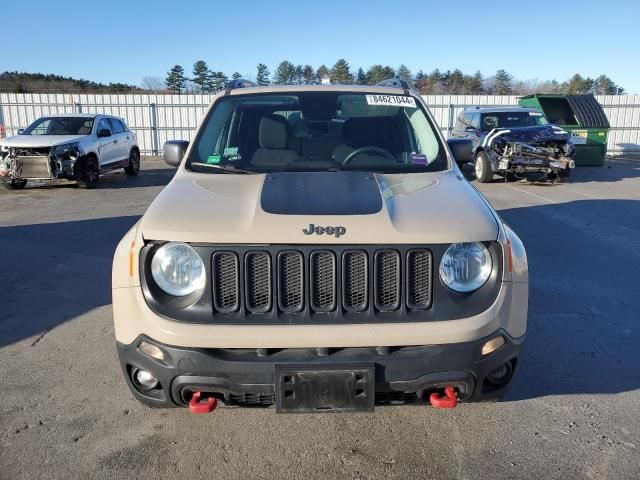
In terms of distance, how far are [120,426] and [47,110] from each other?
2376 centimetres

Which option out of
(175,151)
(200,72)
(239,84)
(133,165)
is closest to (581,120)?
(133,165)

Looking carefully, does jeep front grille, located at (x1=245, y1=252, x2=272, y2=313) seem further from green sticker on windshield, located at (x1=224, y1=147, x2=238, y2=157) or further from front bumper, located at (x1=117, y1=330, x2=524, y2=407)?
green sticker on windshield, located at (x1=224, y1=147, x2=238, y2=157)

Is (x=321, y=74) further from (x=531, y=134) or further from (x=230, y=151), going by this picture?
(x=230, y=151)

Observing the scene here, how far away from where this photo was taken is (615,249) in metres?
6.97

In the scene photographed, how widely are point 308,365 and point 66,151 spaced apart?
11.7 m

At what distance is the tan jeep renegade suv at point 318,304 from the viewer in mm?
2355

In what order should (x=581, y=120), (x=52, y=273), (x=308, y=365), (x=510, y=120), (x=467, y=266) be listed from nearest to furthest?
(x=308, y=365) → (x=467, y=266) → (x=52, y=273) → (x=510, y=120) → (x=581, y=120)

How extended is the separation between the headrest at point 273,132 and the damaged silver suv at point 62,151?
991 centimetres

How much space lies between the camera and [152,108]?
75.6 ft

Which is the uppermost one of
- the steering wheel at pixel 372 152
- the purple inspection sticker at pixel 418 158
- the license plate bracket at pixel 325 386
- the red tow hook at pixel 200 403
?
the steering wheel at pixel 372 152

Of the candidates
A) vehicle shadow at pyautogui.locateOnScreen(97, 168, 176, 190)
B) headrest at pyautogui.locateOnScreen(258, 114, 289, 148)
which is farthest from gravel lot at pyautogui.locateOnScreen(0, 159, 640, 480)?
vehicle shadow at pyautogui.locateOnScreen(97, 168, 176, 190)

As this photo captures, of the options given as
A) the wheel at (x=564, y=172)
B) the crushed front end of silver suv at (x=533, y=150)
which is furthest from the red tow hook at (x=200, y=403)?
the wheel at (x=564, y=172)

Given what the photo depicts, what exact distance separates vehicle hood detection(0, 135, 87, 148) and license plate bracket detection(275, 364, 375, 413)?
1159 cm

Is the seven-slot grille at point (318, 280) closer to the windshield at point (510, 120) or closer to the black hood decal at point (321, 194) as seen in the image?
the black hood decal at point (321, 194)
